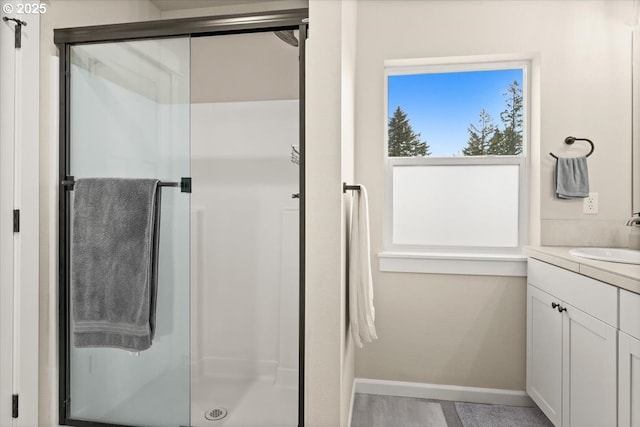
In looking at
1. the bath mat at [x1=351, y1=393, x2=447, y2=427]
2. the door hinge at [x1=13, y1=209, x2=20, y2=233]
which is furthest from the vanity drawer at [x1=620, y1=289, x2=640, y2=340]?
the door hinge at [x1=13, y1=209, x2=20, y2=233]

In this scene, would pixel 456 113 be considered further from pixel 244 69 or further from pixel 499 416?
pixel 499 416

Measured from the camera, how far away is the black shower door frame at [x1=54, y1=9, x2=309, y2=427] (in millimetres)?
1593

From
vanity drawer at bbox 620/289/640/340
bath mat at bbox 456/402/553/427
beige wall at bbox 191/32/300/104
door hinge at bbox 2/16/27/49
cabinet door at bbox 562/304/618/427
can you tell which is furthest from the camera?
beige wall at bbox 191/32/300/104

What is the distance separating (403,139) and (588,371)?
1554mm

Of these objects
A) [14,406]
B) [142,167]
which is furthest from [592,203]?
[14,406]

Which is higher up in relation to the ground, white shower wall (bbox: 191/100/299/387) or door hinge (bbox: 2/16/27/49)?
door hinge (bbox: 2/16/27/49)

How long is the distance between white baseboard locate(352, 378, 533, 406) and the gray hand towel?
120 cm

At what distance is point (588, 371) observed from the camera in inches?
60.3

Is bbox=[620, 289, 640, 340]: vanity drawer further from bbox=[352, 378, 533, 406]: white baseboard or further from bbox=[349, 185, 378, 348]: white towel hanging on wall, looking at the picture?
bbox=[352, 378, 533, 406]: white baseboard

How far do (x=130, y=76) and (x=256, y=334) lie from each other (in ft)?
5.52

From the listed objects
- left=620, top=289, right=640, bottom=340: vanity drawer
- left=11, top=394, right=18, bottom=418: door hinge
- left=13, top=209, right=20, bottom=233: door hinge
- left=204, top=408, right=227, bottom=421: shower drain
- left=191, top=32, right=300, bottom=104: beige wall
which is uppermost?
left=191, top=32, right=300, bottom=104: beige wall

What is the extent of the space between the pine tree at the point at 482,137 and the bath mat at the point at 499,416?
1.52 metres

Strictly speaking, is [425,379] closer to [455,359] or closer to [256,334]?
[455,359]

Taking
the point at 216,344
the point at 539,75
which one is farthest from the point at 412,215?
the point at 216,344
